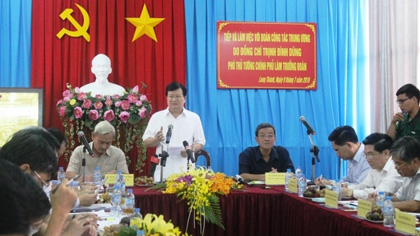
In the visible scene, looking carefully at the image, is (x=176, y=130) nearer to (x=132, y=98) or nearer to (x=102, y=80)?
(x=132, y=98)

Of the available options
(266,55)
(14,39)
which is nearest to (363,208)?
(266,55)

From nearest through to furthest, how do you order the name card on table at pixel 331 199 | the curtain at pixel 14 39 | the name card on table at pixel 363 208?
1. the name card on table at pixel 363 208
2. the name card on table at pixel 331 199
3. the curtain at pixel 14 39

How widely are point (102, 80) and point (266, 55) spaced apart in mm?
1920

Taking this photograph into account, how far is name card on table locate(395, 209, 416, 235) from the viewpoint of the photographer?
7.20ft

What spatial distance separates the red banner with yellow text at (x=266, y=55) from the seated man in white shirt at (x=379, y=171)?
94.9 inches

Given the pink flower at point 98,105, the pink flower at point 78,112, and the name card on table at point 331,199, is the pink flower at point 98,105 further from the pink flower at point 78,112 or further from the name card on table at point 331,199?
the name card on table at point 331,199

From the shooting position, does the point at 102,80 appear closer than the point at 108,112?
No

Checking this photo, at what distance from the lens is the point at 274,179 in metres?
4.10

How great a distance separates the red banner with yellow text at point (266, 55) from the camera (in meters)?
5.76

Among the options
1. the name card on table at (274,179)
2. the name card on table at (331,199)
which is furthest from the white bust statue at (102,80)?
the name card on table at (331,199)

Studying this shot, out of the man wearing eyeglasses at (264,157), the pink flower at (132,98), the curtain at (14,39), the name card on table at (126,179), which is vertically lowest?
the name card on table at (126,179)

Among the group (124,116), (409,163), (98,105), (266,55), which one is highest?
(266,55)

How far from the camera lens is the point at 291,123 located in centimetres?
587

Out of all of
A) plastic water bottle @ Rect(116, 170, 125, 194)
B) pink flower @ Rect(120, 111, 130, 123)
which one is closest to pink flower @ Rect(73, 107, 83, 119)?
pink flower @ Rect(120, 111, 130, 123)
